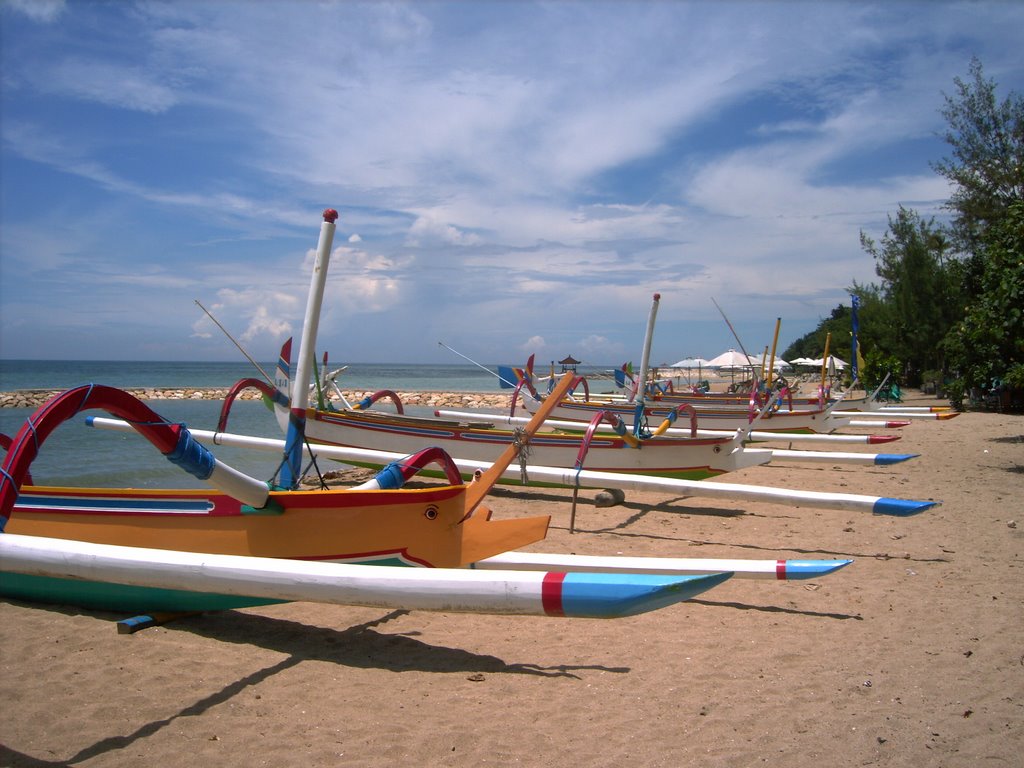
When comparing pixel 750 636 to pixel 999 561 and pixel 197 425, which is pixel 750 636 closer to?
pixel 999 561

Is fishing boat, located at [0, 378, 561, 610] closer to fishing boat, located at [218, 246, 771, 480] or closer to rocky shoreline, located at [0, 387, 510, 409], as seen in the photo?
fishing boat, located at [218, 246, 771, 480]

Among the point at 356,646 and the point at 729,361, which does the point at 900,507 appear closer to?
the point at 356,646

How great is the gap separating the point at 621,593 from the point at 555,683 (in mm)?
1442

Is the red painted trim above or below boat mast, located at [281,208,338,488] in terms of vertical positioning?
below

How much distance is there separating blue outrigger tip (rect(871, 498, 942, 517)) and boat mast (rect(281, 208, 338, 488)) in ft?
13.8

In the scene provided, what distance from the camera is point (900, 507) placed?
208 inches

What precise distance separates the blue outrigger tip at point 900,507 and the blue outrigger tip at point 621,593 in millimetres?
3575

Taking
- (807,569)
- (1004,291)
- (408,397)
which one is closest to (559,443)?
(807,569)

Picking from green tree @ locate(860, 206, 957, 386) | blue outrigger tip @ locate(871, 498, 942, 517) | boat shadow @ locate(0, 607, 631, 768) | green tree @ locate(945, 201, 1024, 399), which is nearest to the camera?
boat shadow @ locate(0, 607, 631, 768)

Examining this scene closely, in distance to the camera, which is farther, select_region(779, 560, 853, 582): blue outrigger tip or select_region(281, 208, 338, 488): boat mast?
select_region(281, 208, 338, 488): boat mast

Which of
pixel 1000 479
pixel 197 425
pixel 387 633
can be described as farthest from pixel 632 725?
pixel 197 425

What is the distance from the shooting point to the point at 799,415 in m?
14.9

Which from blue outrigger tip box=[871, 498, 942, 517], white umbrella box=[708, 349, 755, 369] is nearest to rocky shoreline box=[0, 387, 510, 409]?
white umbrella box=[708, 349, 755, 369]

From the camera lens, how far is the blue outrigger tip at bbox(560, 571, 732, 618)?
2285mm
